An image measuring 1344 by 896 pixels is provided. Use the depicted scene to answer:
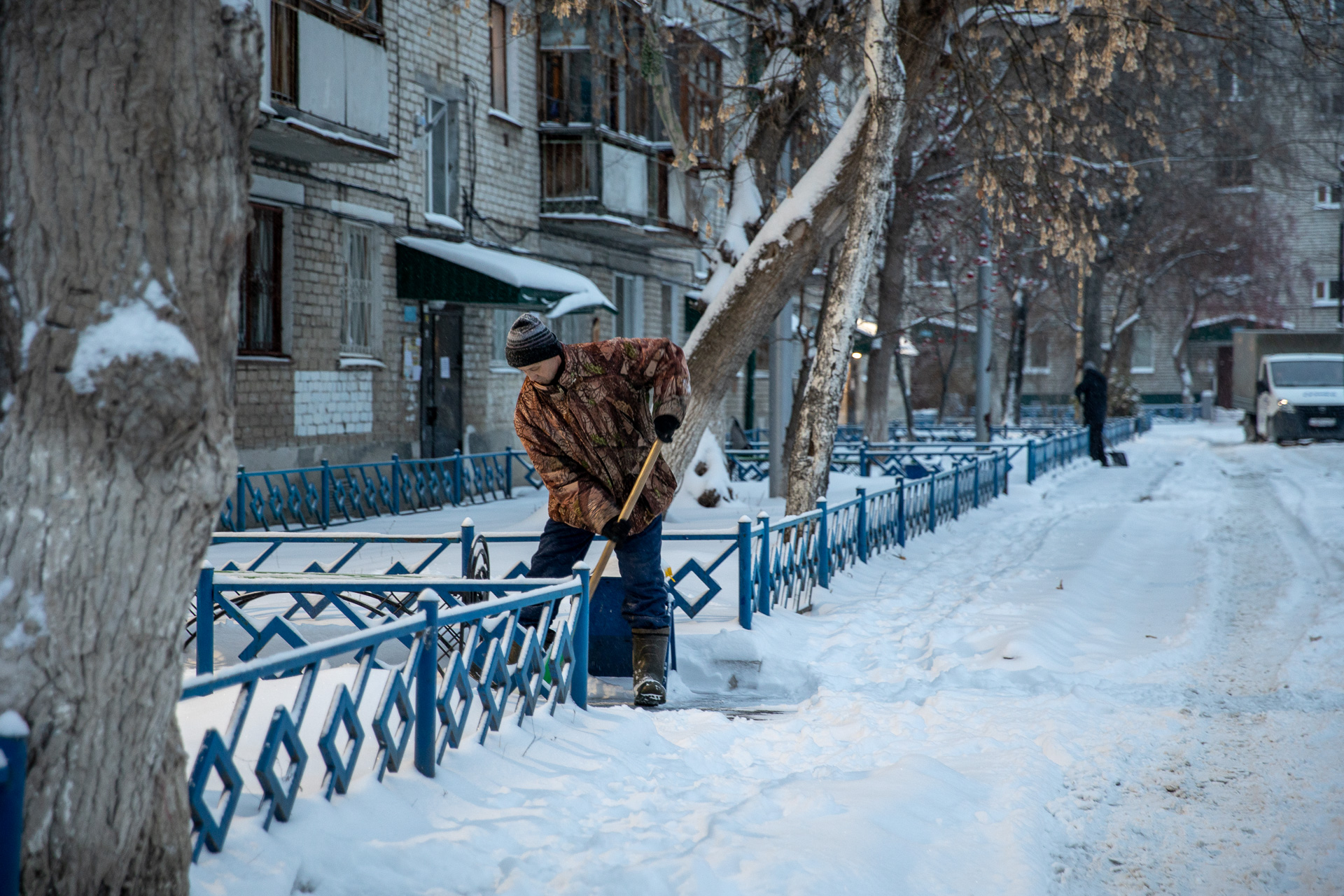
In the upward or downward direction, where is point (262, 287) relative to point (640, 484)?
upward

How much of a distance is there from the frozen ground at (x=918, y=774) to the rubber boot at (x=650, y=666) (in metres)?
0.20

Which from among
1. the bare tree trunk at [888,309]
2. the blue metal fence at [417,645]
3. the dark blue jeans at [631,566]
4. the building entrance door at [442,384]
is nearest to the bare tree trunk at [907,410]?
the bare tree trunk at [888,309]

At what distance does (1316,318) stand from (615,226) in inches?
1660

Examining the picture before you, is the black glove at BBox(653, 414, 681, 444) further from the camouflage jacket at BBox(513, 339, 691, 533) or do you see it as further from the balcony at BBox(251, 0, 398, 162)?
the balcony at BBox(251, 0, 398, 162)

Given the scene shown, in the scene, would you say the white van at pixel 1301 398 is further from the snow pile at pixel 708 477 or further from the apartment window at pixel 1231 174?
the snow pile at pixel 708 477

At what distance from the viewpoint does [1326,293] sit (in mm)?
50062

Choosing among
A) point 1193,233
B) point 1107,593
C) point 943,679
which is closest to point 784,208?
point 1107,593

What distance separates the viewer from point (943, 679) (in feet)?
19.5

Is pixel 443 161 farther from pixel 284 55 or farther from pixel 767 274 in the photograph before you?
pixel 767 274

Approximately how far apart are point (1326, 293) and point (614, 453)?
53326mm

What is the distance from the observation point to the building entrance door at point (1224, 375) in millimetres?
53750

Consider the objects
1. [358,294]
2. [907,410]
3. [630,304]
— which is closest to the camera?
[358,294]

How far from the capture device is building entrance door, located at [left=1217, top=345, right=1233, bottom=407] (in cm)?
5375

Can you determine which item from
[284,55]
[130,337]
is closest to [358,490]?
[284,55]
